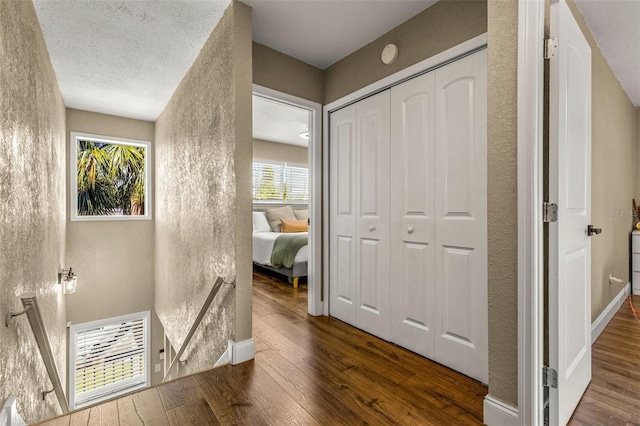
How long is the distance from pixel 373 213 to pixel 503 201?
125 cm

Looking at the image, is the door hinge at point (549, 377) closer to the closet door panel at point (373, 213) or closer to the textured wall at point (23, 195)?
the closet door panel at point (373, 213)

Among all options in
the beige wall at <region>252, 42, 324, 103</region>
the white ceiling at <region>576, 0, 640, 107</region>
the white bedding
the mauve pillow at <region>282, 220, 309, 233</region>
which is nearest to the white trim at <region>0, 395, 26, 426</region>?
the beige wall at <region>252, 42, 324, 103</region>

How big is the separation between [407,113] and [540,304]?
150cm

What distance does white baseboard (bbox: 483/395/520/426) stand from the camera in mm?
1353

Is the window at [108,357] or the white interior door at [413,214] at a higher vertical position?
the white interior door at [413,214]

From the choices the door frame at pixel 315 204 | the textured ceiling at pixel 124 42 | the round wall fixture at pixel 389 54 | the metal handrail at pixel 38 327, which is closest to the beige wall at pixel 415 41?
the round wall fixture at pixel 389 54

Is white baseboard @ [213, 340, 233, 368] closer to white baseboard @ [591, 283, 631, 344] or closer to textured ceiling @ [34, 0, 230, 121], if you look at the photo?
textured ceiling @ [34, 0, 230, 121]

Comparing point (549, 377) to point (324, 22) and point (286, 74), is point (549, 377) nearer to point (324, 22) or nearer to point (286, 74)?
point (324, 22)

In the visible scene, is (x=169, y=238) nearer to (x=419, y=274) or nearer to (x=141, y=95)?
(x=141, y=95)

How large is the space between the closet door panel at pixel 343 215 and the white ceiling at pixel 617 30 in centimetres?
184

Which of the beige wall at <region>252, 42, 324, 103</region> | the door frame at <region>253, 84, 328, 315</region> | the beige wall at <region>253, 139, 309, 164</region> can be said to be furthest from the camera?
the beige wall at <region>253, 139, 309, 164</region>

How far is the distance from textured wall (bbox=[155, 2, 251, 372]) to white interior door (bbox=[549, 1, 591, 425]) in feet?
5.53

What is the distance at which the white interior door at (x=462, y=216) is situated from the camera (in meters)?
1.86

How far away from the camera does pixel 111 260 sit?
15.9 ft
